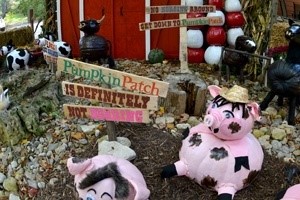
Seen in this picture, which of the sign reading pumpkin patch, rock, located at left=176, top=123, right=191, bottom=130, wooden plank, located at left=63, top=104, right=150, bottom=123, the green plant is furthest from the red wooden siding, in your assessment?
wooden plank, located at left=63, top=104, right=150, bottom=123

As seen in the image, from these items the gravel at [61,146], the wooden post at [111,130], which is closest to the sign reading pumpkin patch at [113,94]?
the wooden post at [111,130]

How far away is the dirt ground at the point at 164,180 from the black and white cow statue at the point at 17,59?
2309mm

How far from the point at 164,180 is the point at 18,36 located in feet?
14.4

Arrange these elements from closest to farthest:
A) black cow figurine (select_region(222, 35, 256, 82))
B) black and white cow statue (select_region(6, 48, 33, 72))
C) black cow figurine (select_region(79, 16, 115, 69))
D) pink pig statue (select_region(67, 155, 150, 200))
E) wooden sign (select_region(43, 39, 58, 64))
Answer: pink pig statue (select_region(67, 155, 150, 200)) < black cow figurine (select_region(222, 35, 256, 82)) < wooden sign (select_region(43, 39, 58, 64)) < black cow figurine (select_region(79, 16, 115, 69)) < black and white cow statue (select_region(6, 48, 33, 72))

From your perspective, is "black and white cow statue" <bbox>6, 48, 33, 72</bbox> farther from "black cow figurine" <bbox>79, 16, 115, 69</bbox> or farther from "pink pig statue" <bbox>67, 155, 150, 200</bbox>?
"pink pig statue" <bbox>67, 155, 150, 200</bbox>

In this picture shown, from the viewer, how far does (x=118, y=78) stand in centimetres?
325

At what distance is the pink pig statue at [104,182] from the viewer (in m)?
2.59

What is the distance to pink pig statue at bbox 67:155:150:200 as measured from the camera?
2594 mm

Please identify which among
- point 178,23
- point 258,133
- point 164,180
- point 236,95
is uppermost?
point 178,23

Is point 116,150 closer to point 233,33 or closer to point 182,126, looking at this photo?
point 182,126

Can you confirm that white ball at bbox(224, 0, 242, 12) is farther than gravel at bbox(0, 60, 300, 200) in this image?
Yes

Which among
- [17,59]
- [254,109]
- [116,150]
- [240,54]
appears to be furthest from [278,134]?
[17,59]

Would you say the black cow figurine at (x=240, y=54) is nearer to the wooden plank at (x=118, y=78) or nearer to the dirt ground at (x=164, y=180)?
the dirt ground at (x=164, y=180)

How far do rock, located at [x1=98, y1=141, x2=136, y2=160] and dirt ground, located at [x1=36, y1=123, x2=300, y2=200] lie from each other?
9 centimetres
